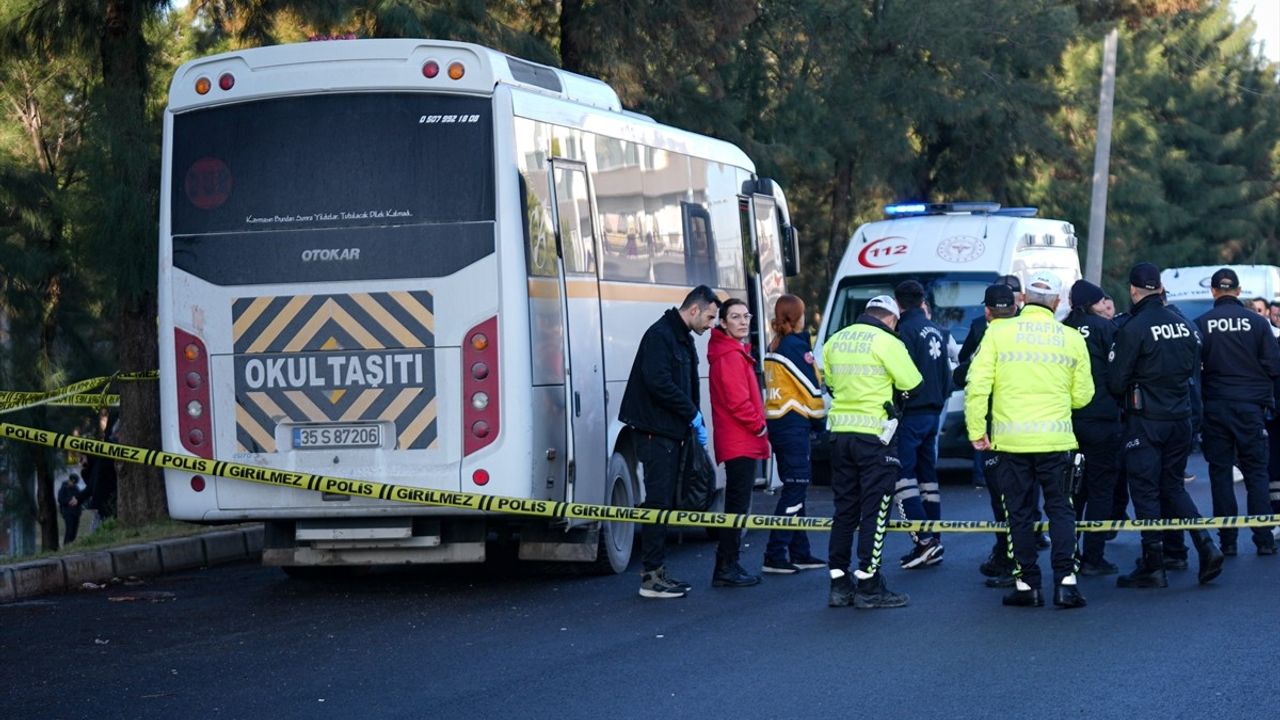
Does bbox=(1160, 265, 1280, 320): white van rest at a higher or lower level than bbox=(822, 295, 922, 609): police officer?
higher

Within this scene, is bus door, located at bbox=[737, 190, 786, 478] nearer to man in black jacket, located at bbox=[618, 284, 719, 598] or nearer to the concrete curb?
man in black jacket, located at bbox=[618, 284, 719, 598]

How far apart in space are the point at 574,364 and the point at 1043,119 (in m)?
21.6

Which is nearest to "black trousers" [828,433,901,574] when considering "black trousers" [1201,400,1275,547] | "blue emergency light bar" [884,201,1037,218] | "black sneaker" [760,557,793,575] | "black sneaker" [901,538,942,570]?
"black sneaker" [760,557,793,575]

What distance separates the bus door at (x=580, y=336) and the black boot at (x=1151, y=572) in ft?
11.3

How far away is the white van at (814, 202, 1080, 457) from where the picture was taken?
1891 centimetres

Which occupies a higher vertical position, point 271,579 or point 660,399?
point 660,399

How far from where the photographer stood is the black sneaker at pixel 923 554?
11891mm

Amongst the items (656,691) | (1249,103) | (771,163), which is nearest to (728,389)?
(656,691)

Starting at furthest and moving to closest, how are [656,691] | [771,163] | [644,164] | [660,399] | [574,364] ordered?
[771,163] < [644,164] < [574,364] < [660,399] < [656,691]

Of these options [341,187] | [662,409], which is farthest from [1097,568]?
[341,187]

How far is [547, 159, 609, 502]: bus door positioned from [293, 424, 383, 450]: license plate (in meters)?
1.23

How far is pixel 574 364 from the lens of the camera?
37.0 feet

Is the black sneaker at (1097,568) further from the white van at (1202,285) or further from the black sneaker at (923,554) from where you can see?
the white van at (1202,285)

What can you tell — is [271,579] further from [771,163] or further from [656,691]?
[771,163]
